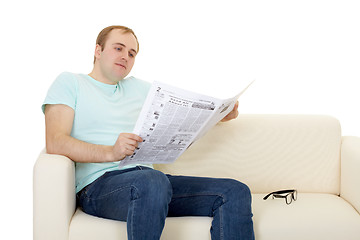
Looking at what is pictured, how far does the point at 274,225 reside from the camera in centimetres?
209

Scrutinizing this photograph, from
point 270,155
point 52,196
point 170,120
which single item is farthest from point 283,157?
point 52,196

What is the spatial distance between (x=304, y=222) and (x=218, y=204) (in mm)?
389

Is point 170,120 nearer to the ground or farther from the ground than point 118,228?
farther from the ground

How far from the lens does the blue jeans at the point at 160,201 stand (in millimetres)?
1800

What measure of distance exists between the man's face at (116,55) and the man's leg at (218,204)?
56 cm

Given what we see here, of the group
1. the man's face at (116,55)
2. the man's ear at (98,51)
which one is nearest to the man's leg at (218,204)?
the man's face at (116,55)

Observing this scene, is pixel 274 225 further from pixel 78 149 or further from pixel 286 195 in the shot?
pixel 78 149

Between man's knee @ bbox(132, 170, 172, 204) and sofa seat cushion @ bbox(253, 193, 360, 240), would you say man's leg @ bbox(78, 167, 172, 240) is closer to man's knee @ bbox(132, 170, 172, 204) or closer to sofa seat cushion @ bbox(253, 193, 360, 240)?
man's knee @ bbox(132, 170, 172, 204)

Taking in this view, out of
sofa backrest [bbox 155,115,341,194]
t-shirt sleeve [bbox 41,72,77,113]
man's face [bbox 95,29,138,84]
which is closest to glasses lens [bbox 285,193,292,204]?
sofa backrest [bbox 155,115,341,194]

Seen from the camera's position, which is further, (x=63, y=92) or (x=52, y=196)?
(x=63, y=92)

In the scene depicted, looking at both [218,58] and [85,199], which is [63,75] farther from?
[218,58]

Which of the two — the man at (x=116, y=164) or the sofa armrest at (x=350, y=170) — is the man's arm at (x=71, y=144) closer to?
the man at (x=116, y=164)

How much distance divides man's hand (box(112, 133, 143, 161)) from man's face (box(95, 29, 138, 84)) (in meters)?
0.47

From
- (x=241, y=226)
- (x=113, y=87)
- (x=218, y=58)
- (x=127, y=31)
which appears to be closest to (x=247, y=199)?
(x=241, y=226)
